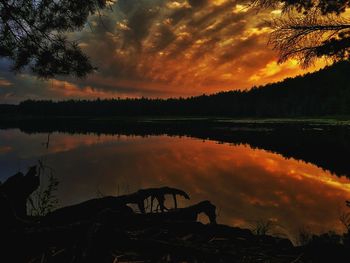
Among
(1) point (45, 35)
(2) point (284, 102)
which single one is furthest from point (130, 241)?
(2) point (284, 102)

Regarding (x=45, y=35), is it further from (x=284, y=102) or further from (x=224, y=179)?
(x=284, y=102)

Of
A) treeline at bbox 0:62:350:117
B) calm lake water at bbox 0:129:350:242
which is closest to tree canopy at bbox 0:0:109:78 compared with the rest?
calm lake water at bbox 0:129:350:242

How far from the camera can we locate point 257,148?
34469mm

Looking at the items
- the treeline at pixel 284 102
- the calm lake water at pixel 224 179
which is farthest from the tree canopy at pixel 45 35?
the treeline at pixel 284 102

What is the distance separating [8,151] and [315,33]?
3145cm

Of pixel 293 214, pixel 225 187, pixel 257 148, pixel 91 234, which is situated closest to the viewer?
pixel 91 234

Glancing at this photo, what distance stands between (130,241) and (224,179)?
17902 millimetres

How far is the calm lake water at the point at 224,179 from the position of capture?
13.1 meters

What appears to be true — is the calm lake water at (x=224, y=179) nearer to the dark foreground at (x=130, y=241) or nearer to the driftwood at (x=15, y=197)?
the driftwood at (x=15, y=197)

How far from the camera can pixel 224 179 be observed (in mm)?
19625

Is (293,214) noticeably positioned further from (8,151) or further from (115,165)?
(8,151)

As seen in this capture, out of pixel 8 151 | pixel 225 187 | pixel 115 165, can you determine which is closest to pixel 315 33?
pixel 225 187

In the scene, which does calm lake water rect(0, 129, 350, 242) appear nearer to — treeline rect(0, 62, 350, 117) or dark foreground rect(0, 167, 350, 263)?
dark foreground rect(0, 167, 350, 263)

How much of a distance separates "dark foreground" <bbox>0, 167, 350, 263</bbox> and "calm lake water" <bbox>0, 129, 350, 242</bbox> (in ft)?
20.2
